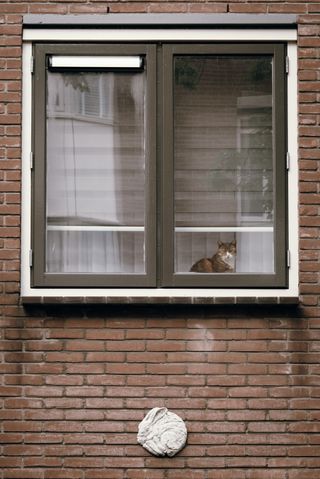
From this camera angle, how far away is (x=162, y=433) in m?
7.87

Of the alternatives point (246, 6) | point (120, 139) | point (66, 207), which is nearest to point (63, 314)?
point (66, 207)

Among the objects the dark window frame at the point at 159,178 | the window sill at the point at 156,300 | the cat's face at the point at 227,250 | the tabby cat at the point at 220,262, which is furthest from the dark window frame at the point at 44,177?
the cat's face at the point at 227,250

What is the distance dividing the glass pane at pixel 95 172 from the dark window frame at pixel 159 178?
10 cm

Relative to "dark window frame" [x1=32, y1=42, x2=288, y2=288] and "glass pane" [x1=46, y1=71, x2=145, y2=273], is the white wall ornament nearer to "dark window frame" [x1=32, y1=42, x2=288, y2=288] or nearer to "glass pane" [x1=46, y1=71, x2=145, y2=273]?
"dark window frame" [x1=32, y1=42, x2=288, y2=288]

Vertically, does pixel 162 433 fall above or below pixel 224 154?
below

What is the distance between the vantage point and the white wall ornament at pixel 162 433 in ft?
25.8

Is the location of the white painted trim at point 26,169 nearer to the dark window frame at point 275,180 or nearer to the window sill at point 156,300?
the window sill at point 156,300

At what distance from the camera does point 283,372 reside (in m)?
7.99

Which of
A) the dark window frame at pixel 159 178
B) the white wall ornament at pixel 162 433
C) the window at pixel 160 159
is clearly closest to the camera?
the white wall ornament at pixel 162 433

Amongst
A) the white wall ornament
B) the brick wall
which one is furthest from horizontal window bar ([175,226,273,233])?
the white wall ornament

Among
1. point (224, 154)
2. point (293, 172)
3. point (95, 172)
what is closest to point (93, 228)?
point (95, 172)

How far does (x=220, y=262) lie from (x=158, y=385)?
102 cm

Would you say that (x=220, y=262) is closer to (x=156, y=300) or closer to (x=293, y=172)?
(x=156, y=300)

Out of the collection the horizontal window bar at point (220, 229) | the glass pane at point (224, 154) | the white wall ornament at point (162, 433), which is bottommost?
the white wall ornament at point (162, 433)
